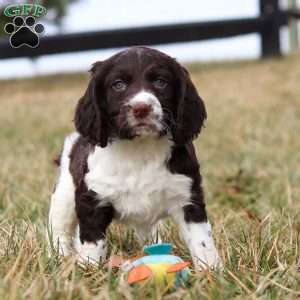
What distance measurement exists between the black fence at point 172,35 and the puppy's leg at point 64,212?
6918 millimetres

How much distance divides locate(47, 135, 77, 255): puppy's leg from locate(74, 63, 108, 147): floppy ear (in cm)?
45

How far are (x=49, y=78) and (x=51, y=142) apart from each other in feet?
25.7

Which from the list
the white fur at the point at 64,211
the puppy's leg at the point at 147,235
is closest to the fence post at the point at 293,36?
the white fur at the point at 64,211

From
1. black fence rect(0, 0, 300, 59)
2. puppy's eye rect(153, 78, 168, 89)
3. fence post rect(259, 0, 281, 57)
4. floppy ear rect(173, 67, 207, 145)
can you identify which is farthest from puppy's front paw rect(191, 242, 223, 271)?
fence post rect(259, 0, 281, 57)

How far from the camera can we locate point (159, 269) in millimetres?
2650

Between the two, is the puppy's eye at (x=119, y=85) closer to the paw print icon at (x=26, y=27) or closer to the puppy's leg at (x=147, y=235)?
the puppy's leg at (x=147, y=235)

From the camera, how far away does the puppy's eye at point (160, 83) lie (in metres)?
2.94

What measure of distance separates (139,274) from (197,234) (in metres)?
0.49

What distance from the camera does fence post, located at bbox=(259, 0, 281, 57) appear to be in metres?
14.2

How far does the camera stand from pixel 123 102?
2.88m

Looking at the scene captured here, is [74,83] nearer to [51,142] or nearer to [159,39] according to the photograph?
[159,39]

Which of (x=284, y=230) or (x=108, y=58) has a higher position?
(x=108, y=58)

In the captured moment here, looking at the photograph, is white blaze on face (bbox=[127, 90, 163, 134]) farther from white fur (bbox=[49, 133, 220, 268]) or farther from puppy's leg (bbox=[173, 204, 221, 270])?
puppy's leg (bbox=[173, 204, 221, 270])

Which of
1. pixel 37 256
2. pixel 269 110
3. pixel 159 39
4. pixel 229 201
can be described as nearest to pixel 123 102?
pixel 37 256
